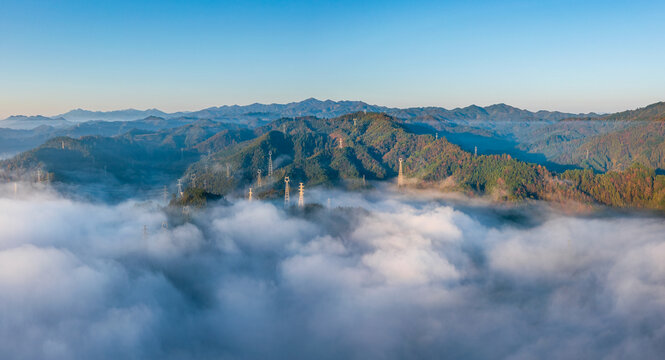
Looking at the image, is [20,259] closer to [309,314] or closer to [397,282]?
[309,314]

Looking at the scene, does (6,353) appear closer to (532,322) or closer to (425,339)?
(425,339)

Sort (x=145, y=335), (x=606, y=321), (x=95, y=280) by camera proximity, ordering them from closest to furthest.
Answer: (x=145, y=335)
(x=606, y=321)
(x=95, y=280)

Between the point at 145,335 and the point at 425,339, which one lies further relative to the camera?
the point at 425,339

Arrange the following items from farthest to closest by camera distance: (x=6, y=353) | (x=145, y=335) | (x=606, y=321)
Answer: (x=606, y=321) → (x=145, y=335) → (x=6, y=353)

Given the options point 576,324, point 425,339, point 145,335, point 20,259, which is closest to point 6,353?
point 145,335

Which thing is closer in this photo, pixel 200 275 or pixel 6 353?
pixel 6 353

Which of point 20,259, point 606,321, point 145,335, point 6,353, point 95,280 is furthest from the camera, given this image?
point 20,259

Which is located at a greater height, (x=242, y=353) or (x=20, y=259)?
(x=20, y=259)

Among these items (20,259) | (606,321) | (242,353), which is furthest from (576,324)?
(20,259)

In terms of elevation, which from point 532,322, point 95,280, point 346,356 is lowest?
point 346,356
